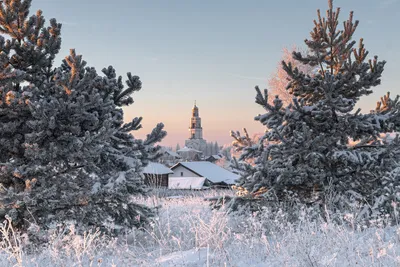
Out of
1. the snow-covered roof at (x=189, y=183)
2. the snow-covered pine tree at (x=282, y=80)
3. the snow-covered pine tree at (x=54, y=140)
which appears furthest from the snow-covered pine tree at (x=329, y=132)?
the snow-covered roof at (x=189, y=183)

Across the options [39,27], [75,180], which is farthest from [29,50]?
[75,180]

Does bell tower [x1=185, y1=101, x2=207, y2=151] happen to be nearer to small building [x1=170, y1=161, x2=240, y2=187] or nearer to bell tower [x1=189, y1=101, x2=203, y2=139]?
bell tower [x1=189, y1=101, x2=203, y2=139]

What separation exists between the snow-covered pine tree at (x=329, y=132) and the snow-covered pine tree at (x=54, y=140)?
2682mm

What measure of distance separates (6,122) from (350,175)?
663cm

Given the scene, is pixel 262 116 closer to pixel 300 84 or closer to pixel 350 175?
pixel 300 84

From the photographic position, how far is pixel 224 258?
159 inches

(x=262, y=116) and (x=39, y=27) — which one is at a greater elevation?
(x=39, y=27)

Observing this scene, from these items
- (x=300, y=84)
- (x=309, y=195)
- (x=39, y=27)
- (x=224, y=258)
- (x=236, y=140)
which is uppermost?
(x=39, y=27)

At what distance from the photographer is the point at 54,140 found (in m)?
5.67

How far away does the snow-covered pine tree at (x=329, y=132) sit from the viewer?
681 centimetres

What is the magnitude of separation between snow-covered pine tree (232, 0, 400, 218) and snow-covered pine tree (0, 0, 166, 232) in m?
2.68

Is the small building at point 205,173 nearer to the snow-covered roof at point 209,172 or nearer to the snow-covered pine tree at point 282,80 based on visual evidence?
the snow-covered roof at point 209,172

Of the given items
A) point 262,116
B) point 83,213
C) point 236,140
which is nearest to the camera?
point 83,213

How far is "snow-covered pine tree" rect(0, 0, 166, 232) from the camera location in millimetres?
5418
